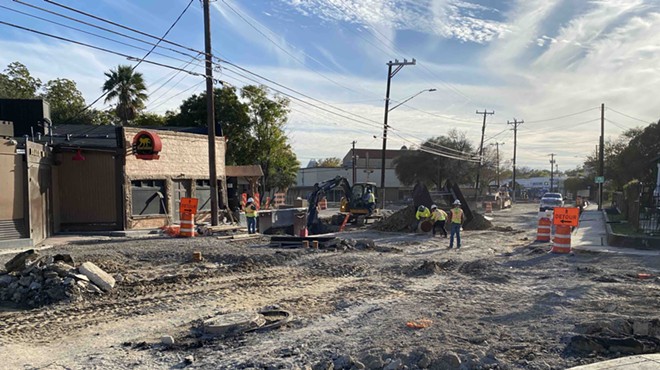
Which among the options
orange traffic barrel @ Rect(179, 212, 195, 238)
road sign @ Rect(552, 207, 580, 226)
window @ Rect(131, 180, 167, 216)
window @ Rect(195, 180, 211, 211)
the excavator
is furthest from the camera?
the excavator

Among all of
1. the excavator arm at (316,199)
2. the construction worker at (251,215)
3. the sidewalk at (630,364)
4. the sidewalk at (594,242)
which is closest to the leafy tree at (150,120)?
the excavator arm at (316,199)

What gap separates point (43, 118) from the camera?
84.0ft

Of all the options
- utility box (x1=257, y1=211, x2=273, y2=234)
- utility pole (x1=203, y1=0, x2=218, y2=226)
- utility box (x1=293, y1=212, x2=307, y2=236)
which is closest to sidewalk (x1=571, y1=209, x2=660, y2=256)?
utility box (x1=293, y1=212, x2=307, y2=236)

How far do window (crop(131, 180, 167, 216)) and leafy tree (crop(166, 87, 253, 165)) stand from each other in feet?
69.1

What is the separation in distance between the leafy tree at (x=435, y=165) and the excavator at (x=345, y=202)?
33555mm

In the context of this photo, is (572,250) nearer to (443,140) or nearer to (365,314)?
(365,314)

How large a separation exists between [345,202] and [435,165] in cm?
3624

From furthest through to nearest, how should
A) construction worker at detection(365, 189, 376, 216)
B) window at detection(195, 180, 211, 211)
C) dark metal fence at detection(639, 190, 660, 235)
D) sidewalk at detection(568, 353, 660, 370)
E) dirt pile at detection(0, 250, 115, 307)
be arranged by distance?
1. construction worker at detection(365, 189, 376, 216)
2. window at detection(195, 180, 211, 211)
3. dark metal fence at detection(639, 190, 660, 235)
4. dirt pile at detection(0, 250, 115, 307)
5. sidewalk at detection(568, 353, 660, 370)

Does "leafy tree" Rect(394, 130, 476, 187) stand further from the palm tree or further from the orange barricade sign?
the orange barricade sign

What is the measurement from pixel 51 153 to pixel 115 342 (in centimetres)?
1630

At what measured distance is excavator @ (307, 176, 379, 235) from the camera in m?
27.2

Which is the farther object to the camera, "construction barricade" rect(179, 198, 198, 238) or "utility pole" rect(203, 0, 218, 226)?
"utility pole" rect(203, 0, 218, 226)

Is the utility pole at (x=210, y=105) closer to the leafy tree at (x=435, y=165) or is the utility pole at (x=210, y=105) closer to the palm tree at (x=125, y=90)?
the palm tree at (x=125, y=90)

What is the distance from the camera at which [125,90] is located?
129 feet
